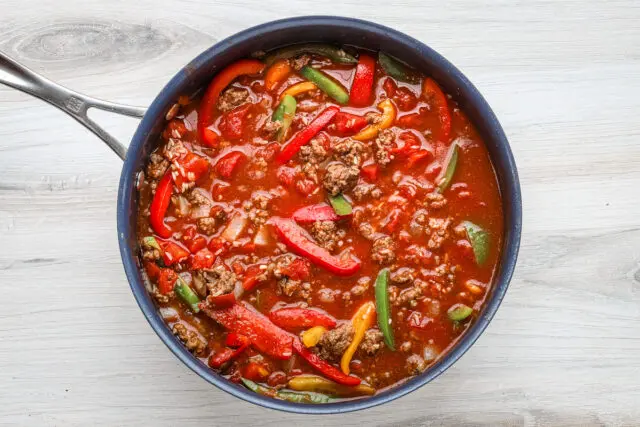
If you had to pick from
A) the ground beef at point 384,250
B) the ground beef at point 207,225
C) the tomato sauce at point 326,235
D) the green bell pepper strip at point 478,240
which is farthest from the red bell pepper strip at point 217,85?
the green bell pepper strip at point 478,240

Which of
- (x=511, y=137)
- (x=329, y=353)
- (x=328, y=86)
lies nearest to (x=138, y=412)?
(x=329, y=353)

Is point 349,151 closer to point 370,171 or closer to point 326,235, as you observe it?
point 370,171

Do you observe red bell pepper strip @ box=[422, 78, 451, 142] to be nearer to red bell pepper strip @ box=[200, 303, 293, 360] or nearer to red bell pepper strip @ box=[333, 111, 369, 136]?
red bell pepper strip @ box=[333, 111, 369, 136]

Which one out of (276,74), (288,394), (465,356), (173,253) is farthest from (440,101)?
(288,394)

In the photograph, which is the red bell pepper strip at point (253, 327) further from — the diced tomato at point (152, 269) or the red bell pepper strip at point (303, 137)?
→ the red bell pepper strip at point (303, 137)

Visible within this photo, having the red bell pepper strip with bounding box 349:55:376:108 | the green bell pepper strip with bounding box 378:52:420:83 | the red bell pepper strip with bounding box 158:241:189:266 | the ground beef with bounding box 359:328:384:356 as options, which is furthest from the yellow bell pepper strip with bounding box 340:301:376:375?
the green bell pepper strip with bounding box 378:52:420:83

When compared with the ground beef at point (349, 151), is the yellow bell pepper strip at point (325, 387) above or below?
below
